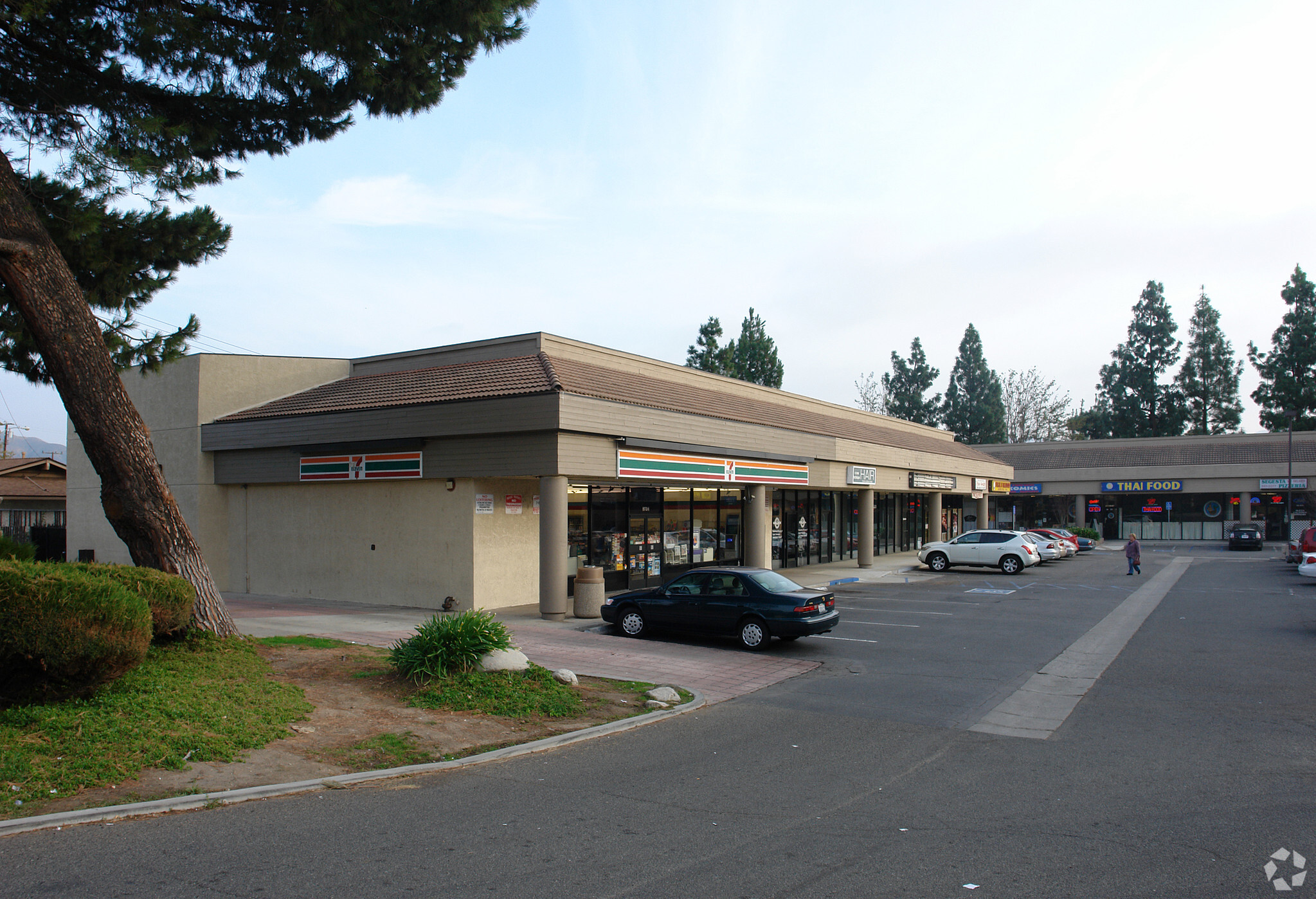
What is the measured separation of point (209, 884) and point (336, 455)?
1595 centimetres

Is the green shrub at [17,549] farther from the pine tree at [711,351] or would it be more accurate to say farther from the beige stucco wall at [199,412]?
the pine tree at [711,351]

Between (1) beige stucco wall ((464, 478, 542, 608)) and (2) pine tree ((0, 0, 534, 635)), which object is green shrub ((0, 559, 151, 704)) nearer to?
(2) pine tree ((0, 0, 534, 635))

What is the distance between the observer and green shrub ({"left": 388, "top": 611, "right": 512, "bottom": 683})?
10.8 meters

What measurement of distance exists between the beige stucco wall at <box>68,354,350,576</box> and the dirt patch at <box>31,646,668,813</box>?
38.4ft

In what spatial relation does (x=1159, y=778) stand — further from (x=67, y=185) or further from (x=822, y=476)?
(x=822, y=476)

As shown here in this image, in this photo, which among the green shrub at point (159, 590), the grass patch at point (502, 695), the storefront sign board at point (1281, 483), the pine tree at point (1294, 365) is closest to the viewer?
the green shrub at point (159, 590)

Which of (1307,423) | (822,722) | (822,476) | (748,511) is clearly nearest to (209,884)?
(822,722)

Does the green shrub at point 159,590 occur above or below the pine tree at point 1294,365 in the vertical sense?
below

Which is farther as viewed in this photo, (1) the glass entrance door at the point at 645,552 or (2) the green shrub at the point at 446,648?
(1) the glass entrance door at the point at 645,552

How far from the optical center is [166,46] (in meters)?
11.6

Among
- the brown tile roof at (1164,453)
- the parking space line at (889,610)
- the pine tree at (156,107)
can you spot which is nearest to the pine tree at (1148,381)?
the brown tile roof at (1164,453)

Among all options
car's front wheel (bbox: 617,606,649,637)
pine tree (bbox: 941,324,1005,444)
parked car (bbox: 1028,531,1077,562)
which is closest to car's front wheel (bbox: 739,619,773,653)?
car's front wheel (bbox: 617,606,649,637)

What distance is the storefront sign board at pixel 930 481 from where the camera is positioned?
119ft

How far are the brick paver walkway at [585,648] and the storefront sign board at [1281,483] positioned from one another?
50.4m
